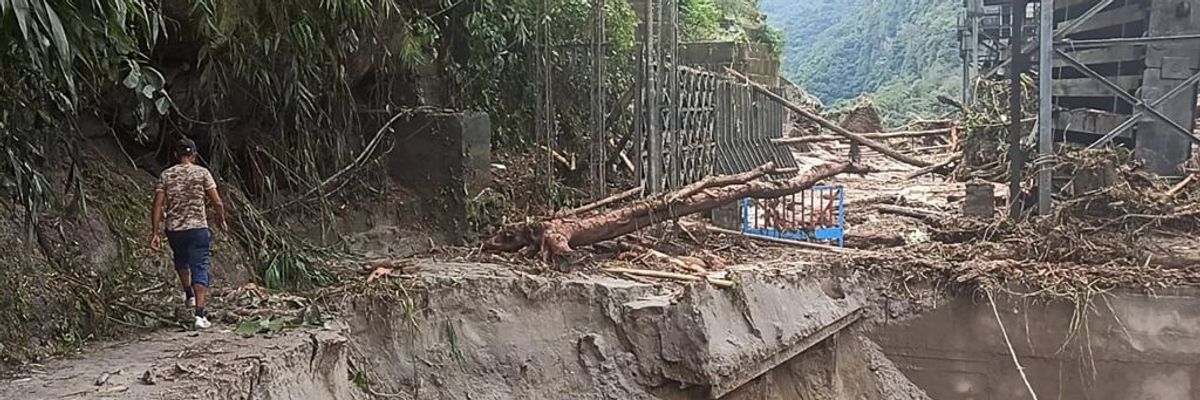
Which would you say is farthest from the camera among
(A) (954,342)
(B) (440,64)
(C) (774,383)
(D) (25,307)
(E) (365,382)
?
(B) (440,64)

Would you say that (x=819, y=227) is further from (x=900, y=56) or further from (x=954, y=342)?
(x=900, y=56)

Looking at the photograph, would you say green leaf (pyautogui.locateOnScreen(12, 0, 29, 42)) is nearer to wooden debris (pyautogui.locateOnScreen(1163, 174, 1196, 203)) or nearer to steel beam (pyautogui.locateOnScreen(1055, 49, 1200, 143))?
steel beam (pyautogui.locateOnScreen(1055, 49, 1200, 143))

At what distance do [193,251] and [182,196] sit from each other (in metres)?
0.29

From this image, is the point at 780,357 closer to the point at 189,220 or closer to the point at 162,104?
the point at 189,220

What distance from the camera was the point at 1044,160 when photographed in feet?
27.3

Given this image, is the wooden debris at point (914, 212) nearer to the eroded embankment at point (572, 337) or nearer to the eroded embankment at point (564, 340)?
the eroded embankment at point (564, 340)

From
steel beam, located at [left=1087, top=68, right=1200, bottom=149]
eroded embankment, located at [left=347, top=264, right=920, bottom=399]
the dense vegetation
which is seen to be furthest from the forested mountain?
eroded embankment, located at [left=347, top=264, right=920, bottom=399]

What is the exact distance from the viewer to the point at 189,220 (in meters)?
5.04

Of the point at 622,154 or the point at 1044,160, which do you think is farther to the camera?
the point at 622,154

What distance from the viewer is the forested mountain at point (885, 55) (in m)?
31.6

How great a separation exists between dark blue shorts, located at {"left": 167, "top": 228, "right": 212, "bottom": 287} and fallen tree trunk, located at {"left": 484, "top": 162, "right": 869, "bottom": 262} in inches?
94.3

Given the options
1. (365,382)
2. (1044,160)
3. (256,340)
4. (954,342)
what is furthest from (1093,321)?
(256,340)

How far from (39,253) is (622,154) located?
588 centimetres

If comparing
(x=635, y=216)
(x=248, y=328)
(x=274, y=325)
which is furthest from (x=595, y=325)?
(x=248, y=328)
